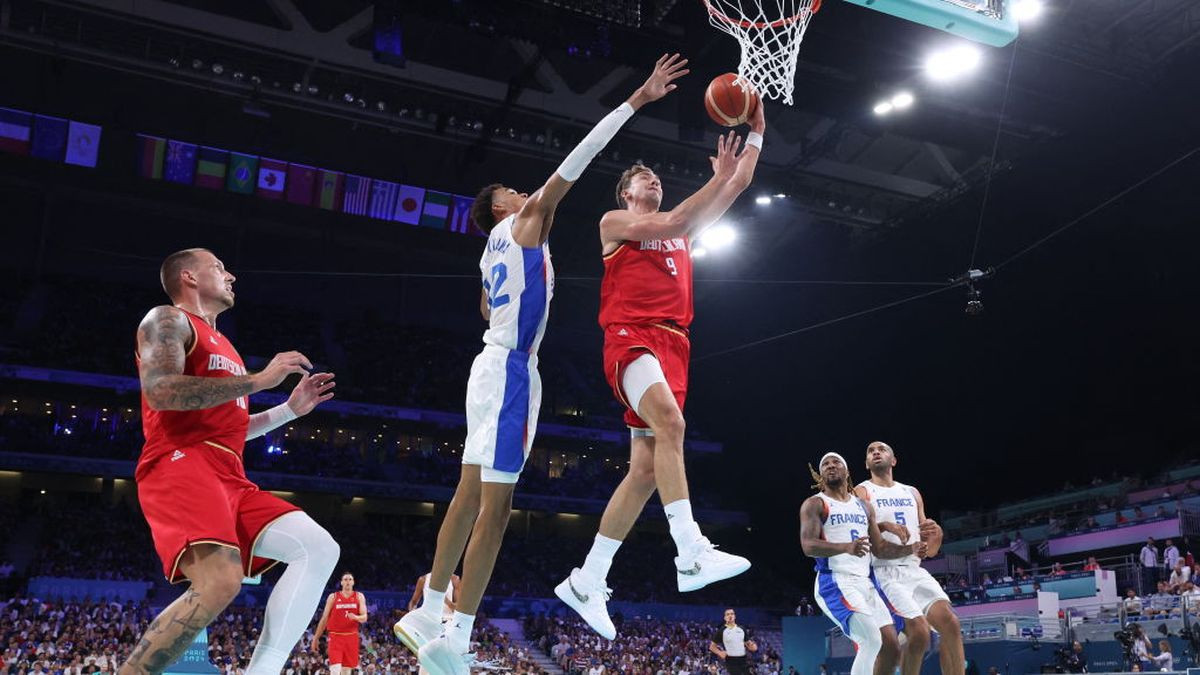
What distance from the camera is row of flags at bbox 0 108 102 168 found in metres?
23.9

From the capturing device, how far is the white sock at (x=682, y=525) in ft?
17.3

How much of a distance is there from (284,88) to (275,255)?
11.5 m

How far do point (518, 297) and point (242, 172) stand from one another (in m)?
22.4

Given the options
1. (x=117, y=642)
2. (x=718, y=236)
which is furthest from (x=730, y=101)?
(x=117, y=642)

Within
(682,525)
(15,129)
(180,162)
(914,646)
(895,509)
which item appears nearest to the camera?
(682,525)

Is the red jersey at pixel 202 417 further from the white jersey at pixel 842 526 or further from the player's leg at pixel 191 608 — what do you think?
the white jersey at pixel 842 526

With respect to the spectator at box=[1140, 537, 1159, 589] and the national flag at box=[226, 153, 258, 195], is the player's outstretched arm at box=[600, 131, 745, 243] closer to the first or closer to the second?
the spectator at box=[1140, 537, 1159, 589]

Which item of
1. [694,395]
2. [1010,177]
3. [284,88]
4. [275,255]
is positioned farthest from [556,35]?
[694,395]

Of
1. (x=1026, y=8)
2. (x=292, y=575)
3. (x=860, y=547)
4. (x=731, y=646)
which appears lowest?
(x=731, y=646)

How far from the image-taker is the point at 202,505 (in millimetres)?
4422

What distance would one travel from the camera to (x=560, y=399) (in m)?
37.2

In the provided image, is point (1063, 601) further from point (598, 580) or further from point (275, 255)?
point (275, 255)

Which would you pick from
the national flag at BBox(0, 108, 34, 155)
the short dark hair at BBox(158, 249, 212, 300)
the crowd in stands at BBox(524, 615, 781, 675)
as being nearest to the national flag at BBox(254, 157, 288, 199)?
the national flag at BBox(0, 108, 34, 155)

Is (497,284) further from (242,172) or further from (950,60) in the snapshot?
(242,172)
